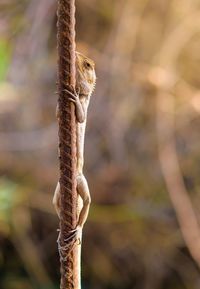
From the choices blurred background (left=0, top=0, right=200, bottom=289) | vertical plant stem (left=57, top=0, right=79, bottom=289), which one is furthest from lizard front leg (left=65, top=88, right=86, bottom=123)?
blurred background (left=0, top=0, right=200, bottom=289)

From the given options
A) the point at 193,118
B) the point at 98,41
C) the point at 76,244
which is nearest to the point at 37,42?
the point at 98,41

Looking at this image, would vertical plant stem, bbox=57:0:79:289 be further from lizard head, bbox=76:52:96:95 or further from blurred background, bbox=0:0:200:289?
blurred background, bbox=0:0:200:289

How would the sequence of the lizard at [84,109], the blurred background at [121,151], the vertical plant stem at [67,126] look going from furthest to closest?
the blurred background at [121,151], the lizard at [84,109], the vertical plant stem at [67,126]

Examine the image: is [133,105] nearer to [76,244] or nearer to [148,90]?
[148,90]

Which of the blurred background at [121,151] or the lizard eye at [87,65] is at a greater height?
the blurred background at [121,151]

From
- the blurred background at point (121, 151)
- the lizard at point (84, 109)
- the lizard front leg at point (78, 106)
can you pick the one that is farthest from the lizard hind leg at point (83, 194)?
the blurred background at point (121, 151)

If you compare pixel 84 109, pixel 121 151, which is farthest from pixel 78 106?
pixel 121 151

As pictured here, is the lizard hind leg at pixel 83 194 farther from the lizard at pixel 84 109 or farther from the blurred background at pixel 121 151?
the blurred background at pixel 121 151
